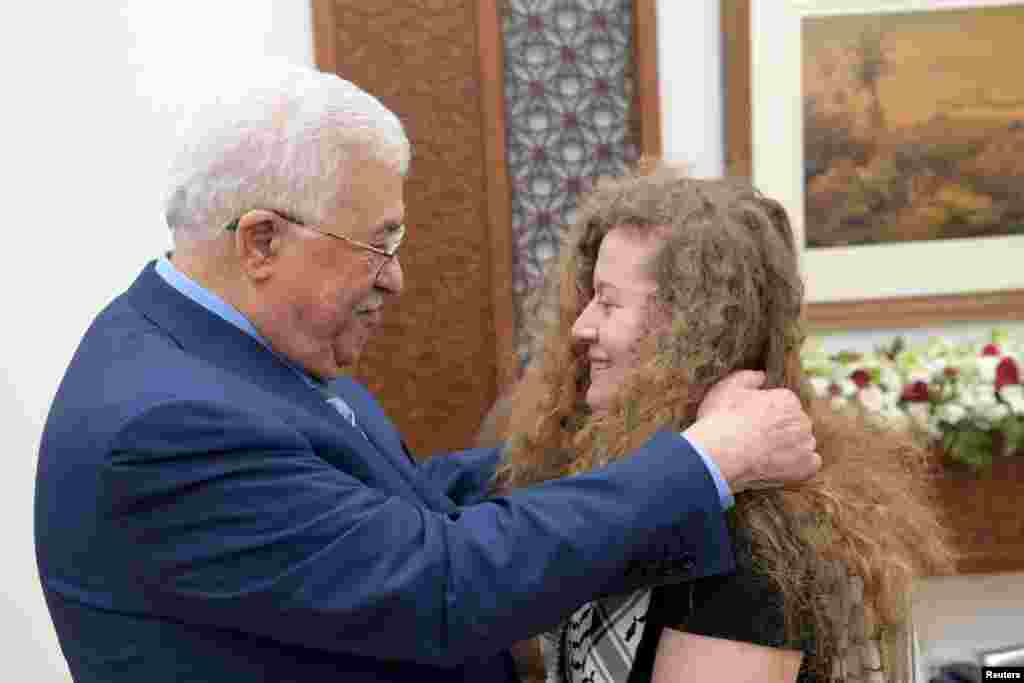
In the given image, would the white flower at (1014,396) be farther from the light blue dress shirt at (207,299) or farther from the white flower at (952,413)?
the light blue dress shirt at (207,299)

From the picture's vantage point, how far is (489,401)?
372 centimetres

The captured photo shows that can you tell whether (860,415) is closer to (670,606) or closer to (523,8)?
(670,606)

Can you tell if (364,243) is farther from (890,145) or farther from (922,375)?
(890,145)

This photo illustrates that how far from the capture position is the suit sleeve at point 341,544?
4.57 feet

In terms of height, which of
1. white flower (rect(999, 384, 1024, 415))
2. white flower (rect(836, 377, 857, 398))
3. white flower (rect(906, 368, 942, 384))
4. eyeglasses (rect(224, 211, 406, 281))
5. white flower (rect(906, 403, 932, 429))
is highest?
eyeglasses (rect(224, 211, 406, 281))

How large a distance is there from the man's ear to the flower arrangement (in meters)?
2.20

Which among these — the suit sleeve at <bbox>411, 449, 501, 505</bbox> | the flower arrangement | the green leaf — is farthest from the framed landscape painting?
the suit sleeve at <bbox>411, 449, 501, 505</bbox>

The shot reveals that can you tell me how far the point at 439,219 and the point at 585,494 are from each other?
7.52 feet

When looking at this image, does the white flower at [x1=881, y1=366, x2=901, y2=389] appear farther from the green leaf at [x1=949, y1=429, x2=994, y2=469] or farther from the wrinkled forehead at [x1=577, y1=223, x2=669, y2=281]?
the wrinkled forehead at [x1=577, y1=223, x2=669, y2=281]

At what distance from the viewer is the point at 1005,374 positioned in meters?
3.46

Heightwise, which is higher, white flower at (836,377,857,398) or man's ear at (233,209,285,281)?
man's ear at (233,209,285,281)

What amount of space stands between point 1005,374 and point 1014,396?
0.27ft

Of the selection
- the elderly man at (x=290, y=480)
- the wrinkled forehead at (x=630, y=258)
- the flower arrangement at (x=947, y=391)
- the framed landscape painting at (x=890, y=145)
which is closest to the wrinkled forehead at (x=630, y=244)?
the wrinkled forehead at (x=630, y=258)

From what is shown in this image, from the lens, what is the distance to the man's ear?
5.06 feet
